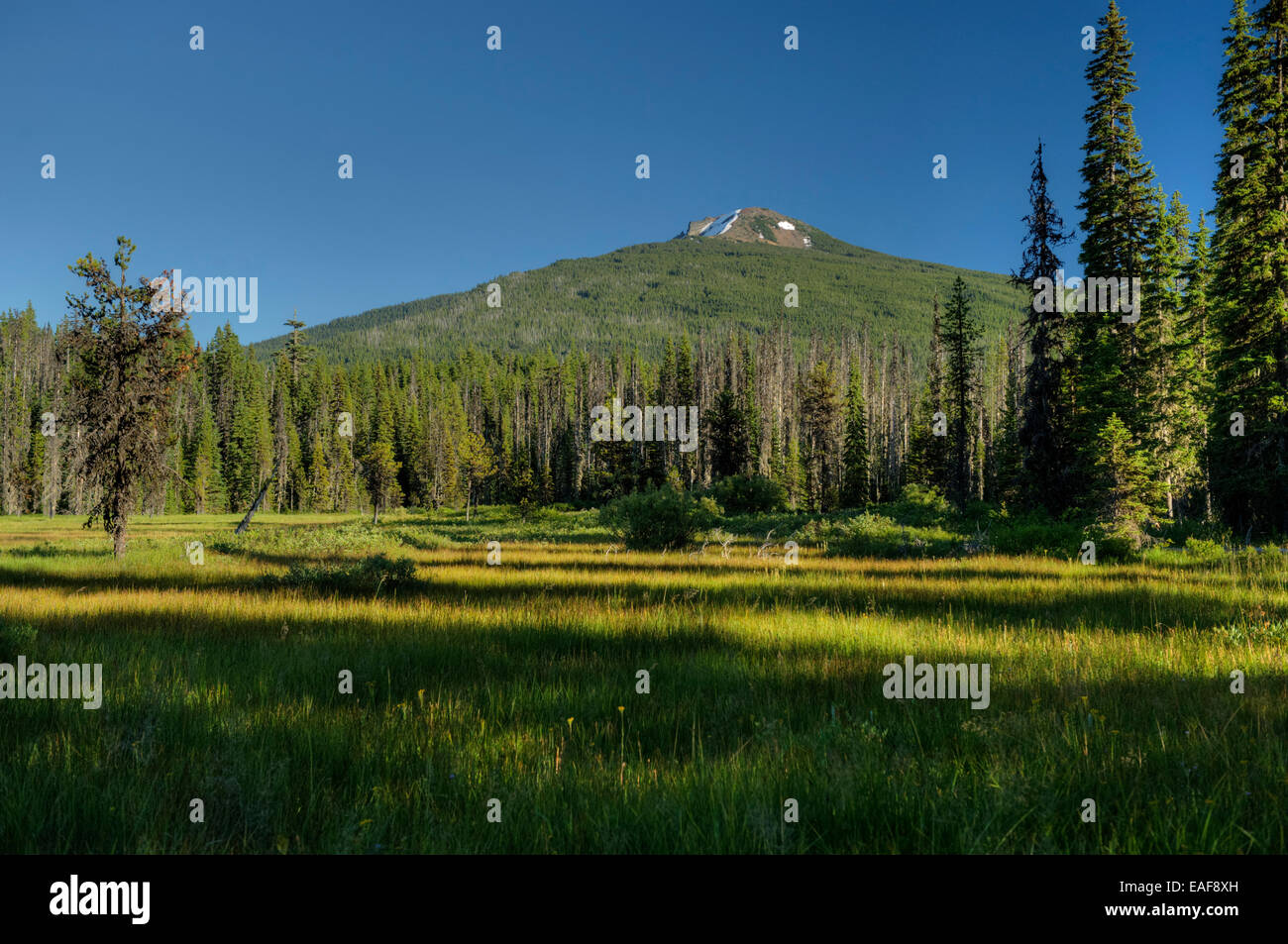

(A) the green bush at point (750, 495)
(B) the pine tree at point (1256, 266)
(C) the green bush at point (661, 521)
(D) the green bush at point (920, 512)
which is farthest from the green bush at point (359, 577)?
(A) the green bush at point (750, 495)

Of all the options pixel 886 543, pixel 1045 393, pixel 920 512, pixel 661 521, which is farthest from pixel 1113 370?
pixel 661 521

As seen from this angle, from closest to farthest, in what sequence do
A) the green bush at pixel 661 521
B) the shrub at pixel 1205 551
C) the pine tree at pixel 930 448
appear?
the shrub at pixel 1205 551 → the green bush at pixel 661 521 → the pine tree at pixel 930 448

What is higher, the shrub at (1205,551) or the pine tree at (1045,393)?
the pine tree at (1045,393)

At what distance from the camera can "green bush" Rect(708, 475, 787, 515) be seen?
5288cm

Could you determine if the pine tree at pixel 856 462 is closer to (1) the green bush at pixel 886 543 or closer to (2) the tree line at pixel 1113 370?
(2) the tree line at pixel 1113 370

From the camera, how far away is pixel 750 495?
53812 millimetres

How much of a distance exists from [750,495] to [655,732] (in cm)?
5030

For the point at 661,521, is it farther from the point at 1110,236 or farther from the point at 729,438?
the point at 729,438

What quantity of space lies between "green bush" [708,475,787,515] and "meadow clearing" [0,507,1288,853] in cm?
4322

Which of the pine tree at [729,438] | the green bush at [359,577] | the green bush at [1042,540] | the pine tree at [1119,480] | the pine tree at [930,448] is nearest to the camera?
the green bush at [359,577]

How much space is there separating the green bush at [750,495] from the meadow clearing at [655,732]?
43217mm

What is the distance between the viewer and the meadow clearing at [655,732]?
2.95m

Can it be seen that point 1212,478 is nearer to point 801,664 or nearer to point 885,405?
point 801,664

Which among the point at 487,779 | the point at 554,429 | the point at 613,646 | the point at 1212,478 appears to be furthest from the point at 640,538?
the point at 554,429
